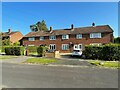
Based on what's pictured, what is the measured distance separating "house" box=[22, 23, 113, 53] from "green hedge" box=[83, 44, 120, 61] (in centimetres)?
1838

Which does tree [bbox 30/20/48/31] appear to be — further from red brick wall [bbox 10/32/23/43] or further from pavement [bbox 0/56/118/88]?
pavement [bbox 0/56/118/88]

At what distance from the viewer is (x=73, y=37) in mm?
50812

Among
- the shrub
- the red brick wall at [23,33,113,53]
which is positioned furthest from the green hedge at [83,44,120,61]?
the red brick wall at [23,33,113,53]

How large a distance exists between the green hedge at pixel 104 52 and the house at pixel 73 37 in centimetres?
1838

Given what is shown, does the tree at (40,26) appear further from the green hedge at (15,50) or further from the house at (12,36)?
the green hedge at (15,50)

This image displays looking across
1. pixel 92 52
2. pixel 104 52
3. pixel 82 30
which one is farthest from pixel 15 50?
pixel 82 30

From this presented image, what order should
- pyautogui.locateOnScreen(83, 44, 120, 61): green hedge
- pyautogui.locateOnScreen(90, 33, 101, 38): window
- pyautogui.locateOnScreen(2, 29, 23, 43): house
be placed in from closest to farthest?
pyautogui.locateOnScreen(83, 44, 120, 61): green hedge < pyautogui.locateOnScreen(90, 33, 101, 38): window < pyautogui.locateOnScreen(2, 29, 23, 43): house

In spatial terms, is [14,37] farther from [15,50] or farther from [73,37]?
[15,50]

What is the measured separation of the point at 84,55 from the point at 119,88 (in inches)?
841

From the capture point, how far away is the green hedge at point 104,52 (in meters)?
26.8

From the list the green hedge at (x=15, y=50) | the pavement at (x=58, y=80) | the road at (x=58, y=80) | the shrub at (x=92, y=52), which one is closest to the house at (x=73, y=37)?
the green hedge at (x=15, y=50)

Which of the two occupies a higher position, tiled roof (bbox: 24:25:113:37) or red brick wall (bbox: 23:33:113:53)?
tiled roof (bbox: 24:25:113:37)

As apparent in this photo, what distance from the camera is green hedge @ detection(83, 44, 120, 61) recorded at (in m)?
26.8

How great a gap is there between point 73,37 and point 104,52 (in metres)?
23.3
